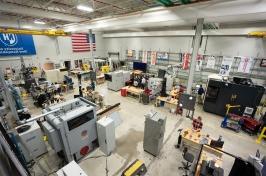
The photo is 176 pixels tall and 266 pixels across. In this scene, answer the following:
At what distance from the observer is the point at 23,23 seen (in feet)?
32.8

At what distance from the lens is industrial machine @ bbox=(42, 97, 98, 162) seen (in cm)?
324

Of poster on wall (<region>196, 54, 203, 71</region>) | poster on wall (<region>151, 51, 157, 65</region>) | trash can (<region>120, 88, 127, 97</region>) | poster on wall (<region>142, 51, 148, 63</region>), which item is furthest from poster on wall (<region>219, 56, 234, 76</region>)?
trash can (<region>120, 88, 127, 97</region>)

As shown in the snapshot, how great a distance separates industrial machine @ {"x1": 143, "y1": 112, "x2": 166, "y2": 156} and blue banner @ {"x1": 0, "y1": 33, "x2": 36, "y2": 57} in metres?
11.7

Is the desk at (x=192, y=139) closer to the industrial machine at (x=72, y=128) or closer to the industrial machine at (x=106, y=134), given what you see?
the industrial machine at (x=106, y=134)

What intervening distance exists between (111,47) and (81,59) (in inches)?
137

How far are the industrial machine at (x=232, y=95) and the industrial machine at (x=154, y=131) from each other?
3.87 meters

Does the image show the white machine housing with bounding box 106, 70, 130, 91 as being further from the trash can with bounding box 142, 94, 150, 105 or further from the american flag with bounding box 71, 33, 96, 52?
the american flag with bounding box 71, 33, 96, 52

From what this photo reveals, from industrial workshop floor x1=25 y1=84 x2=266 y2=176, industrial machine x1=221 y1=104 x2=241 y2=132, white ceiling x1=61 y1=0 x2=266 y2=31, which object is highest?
white ceiling x1=61 y1=0 x2=266 y2=31

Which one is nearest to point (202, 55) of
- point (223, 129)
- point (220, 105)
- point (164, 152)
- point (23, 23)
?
point (220, 105)

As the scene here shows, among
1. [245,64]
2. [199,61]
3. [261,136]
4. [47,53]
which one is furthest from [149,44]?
[261,136]

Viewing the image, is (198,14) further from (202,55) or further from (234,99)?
(202,55)

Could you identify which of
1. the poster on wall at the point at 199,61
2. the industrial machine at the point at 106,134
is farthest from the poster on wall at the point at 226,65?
the industrial machine at the point at 106,134

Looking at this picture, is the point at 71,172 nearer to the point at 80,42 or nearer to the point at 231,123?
the point at 231,123

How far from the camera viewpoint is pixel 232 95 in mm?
5898
